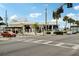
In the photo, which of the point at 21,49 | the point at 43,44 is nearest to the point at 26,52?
the point at 21,49

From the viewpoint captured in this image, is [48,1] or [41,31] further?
[41,31]

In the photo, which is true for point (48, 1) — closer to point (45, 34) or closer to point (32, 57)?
point (45, 34)

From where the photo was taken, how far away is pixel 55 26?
29.8ft

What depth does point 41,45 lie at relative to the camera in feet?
29.7

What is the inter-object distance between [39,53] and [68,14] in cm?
162

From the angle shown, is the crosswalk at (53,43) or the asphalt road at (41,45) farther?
the crosswalk at (53,43)

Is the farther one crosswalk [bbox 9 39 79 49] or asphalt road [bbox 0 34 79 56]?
crosswalk [bbox 9 39 79 49]

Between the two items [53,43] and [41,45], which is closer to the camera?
[41,45]

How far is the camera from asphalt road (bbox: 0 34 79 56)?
8328 mm

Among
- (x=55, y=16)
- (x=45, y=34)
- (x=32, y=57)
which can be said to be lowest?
(x=32, y=57)

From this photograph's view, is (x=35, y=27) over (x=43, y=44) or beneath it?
over

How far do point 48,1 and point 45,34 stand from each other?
130 centimetres

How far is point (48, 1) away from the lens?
8484 mm

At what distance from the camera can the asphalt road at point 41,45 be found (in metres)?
8.33
